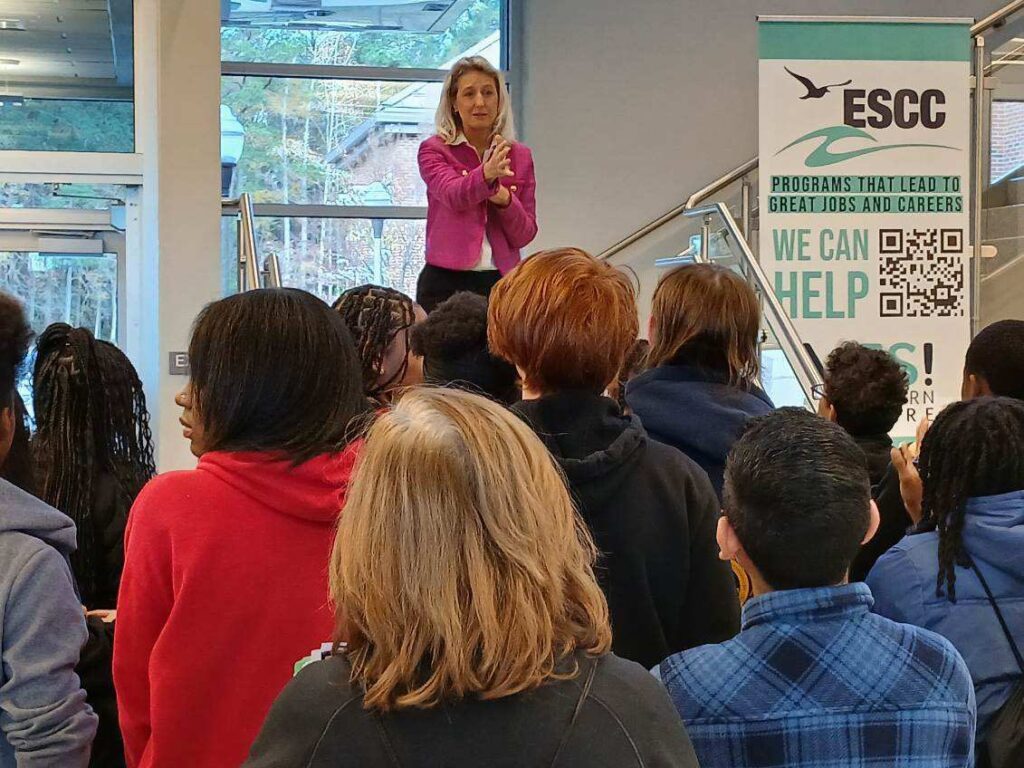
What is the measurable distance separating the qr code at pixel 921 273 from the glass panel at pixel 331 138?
357 centimetres

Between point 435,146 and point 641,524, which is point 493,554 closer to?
point 641,524

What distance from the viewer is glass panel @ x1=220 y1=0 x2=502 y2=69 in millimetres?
7590

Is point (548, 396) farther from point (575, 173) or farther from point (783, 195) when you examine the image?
point (575, 173)

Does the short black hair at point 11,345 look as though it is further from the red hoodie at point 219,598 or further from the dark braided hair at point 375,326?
the dark braided hair at point 375,326

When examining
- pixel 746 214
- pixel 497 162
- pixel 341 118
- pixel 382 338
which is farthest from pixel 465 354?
pixel 341 118

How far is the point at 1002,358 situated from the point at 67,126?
14.3ft

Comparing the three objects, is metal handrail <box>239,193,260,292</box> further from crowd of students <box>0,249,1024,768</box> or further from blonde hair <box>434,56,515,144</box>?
crowd of students <box>0,249,1024,768</box>

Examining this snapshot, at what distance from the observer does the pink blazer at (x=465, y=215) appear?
395 centimetres

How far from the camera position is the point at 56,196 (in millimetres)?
5895

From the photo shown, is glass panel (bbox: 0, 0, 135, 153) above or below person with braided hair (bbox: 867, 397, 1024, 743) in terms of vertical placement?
above

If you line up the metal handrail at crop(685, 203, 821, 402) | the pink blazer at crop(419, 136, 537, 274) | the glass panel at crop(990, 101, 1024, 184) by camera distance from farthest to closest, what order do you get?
the glass panel at crop(990, 101, 1024, 184), the metal handrail at crop(685, 203, 821, 402), the pink blazer at crop(419, 136, 537, 274)


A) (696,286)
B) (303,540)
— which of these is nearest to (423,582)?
(303,540)

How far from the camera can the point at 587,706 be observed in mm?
1070

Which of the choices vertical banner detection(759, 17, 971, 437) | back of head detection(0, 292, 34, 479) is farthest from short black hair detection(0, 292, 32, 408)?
vertical banner detection(759, 17, 971, 437)
